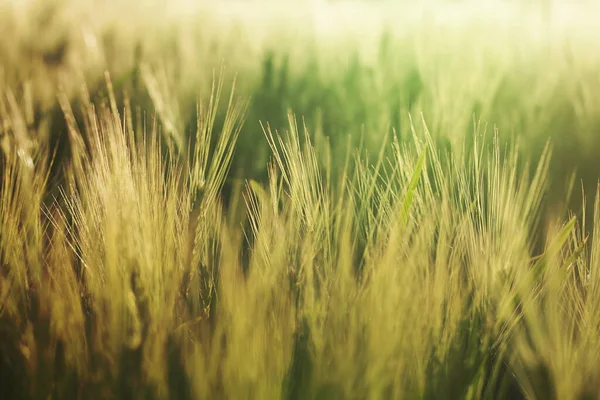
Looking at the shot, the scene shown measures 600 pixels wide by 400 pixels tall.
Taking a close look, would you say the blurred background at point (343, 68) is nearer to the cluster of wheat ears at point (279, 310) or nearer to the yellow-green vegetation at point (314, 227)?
the yellow-green vegetation at point (314, 227)

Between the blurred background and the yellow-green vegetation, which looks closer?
the yellow-green vegetation

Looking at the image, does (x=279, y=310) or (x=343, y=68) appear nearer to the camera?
(x=279, y=310)

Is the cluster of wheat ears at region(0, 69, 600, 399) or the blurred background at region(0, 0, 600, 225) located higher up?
the blurred background at region(0, 0, 600, 225)

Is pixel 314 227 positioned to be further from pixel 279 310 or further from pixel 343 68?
pixel 343 68

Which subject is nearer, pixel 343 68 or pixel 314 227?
pixel 314 227

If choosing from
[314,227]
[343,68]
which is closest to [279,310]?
[314,227]

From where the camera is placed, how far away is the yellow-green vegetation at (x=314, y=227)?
1.48 ft

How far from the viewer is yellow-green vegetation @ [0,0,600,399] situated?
0.45m

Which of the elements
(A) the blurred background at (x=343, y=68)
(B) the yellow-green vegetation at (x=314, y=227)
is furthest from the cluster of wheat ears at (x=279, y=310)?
(A) the blurred background at (x=343, y=68)

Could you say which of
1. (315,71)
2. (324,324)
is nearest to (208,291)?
(324,324)

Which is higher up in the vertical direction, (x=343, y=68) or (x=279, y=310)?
(x=343, y=68)

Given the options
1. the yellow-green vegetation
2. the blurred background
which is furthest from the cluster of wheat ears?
the blurred background

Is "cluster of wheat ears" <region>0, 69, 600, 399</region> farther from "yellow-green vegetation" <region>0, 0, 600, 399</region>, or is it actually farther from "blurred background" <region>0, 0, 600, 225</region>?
"blurred background" <region>0, 0, 600, 225</region>

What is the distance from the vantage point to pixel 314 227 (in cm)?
55
